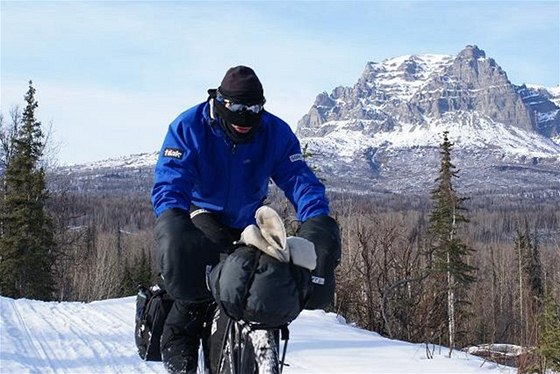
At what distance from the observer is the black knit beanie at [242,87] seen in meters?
2.87

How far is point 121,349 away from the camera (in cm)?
827

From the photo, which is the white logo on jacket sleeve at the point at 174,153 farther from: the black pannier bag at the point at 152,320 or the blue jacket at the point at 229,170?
the black pannier bag at the point at 152,320

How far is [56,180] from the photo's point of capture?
1517 inches

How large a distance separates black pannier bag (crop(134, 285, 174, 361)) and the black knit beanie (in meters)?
1.02

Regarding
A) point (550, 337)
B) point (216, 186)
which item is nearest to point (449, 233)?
point (550, 337)

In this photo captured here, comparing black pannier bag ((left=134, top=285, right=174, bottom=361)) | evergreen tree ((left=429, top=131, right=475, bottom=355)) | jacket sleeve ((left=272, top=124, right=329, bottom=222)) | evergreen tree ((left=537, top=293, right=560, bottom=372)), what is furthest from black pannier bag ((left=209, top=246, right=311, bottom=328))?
evergreen tree ((left=429, top=131, right=475, bottom=355))

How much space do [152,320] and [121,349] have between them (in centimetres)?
542

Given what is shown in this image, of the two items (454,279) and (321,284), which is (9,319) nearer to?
(321,284)

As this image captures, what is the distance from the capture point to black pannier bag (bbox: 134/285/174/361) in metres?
3.18

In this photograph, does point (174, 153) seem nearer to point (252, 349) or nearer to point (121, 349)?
point (252, 349)

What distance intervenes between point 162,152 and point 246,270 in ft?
3.12

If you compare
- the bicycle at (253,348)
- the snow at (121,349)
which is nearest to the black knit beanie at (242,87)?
the bicycle at (253,348)

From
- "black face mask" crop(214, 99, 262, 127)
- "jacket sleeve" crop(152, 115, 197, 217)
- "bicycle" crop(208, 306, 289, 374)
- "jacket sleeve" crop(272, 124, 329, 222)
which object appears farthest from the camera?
"jacket sleeve" crop(272, 124, 329, 222)

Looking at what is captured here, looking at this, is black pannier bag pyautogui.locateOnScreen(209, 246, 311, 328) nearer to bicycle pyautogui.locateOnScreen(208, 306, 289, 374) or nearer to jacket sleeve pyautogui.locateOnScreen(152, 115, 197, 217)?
bicycle pyautogui.locateOnScreen(208, 306, 289, 374)
